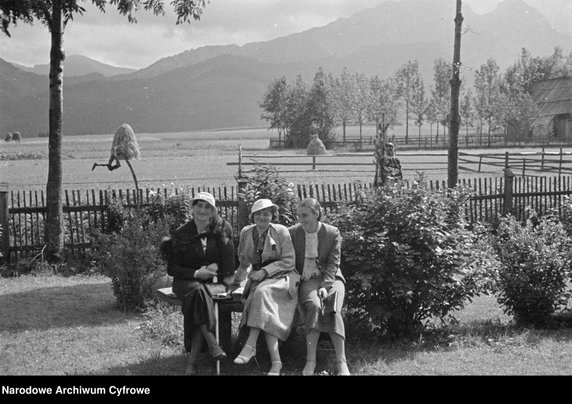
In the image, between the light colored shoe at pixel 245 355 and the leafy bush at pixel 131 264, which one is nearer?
the light colored shoe at pixel 245 355

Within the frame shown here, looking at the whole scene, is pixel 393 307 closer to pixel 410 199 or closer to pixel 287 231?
pixel 410 199

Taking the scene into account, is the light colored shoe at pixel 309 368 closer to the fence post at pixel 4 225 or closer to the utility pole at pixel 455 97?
the fence post at pixel 4 225

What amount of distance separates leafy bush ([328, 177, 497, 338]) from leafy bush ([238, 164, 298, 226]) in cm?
211

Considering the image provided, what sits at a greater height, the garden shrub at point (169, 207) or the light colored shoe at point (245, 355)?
the garden shrub at point (169, 207)

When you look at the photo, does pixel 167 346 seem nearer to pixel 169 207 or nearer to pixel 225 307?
pixel 225 307

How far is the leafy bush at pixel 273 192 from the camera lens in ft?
30.0

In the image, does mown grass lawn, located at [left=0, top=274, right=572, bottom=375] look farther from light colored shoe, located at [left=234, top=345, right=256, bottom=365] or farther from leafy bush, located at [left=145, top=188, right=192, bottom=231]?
leafy bush, located at [left=145, top=188, right=192, bottom=231]

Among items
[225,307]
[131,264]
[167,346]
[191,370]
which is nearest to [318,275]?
[225,307]

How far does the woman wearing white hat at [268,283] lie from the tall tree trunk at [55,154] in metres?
6.35

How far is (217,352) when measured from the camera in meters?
5.55

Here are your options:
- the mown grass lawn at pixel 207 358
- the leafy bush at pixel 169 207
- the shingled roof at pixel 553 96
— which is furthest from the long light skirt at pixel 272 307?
the shingled roof at pixel 553 96
